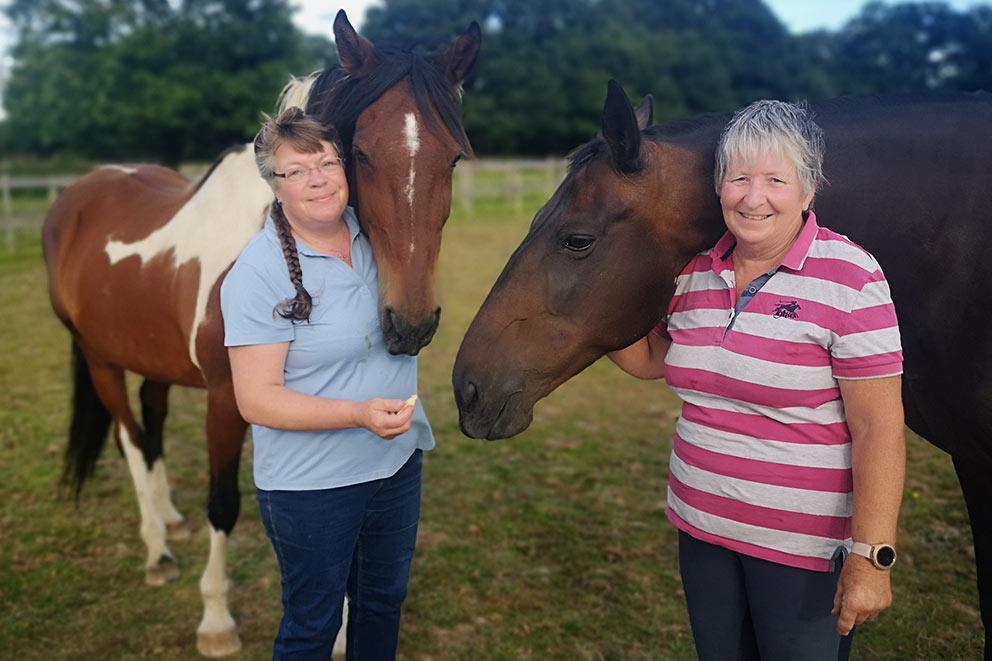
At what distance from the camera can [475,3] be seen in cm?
5659

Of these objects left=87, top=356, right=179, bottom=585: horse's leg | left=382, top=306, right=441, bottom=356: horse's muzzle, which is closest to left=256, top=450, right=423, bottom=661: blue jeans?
left=382, top=306, right=441, bottom=356: horse's muzzle

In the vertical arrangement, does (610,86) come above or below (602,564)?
above

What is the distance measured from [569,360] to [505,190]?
23.2 meters

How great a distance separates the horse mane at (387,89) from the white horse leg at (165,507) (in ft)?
9.17

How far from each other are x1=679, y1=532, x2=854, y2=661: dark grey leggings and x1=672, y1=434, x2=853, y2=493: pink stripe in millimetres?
188

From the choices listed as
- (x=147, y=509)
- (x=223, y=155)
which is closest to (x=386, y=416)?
(x=223, y=155)

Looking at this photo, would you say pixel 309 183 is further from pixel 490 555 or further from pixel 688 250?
pixel 490 555

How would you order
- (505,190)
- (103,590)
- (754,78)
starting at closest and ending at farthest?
(103,590) < (505,190) < (754,78)

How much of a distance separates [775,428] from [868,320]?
0.30 m

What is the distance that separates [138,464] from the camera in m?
4.12

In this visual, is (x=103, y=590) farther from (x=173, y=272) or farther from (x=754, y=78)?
(x=754, y=78)

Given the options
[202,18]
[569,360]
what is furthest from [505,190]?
[569,360]

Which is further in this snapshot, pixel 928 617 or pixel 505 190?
pixel 505 190

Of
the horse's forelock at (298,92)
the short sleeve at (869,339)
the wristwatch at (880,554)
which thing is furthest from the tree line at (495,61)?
the wristwatch at (880,554)
